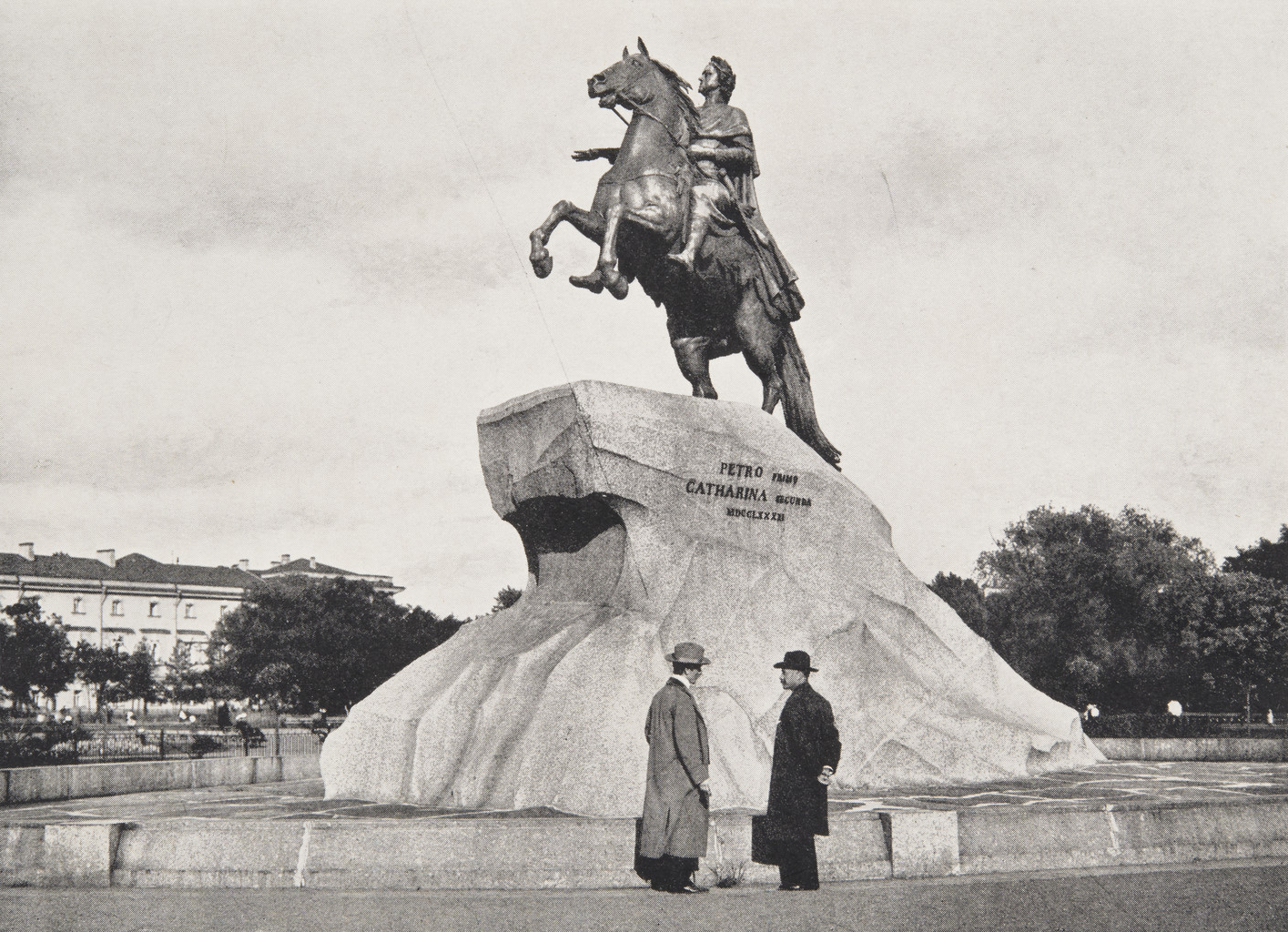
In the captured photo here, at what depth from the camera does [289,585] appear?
61.7 meters

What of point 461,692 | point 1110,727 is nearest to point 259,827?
point 461,692

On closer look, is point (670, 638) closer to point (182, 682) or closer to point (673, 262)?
point (673, 262)

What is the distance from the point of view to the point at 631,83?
13883 mm

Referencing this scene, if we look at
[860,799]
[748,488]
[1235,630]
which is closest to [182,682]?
[1235,630]

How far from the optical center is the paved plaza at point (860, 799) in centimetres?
1001

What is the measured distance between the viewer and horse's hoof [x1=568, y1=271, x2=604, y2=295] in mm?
12977

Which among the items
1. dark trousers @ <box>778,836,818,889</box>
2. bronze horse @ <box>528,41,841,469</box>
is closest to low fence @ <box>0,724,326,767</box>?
bronze horse @ <box>528,41,841,469</box>

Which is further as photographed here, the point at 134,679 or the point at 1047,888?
the point at 134,679

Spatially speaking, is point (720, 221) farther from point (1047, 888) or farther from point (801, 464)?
point (1047, 888)

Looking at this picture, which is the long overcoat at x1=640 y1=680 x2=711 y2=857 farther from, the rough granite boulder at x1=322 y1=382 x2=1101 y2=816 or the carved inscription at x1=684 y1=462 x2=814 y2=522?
the carved inscription at x1=684 y1=462 x2=814 y2=522

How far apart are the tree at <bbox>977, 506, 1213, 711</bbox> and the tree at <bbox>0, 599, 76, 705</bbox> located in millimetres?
35657

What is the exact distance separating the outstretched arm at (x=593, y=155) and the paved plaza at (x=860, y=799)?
6988 mm

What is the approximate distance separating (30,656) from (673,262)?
44355mm

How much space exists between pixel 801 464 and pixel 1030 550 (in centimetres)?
4350
